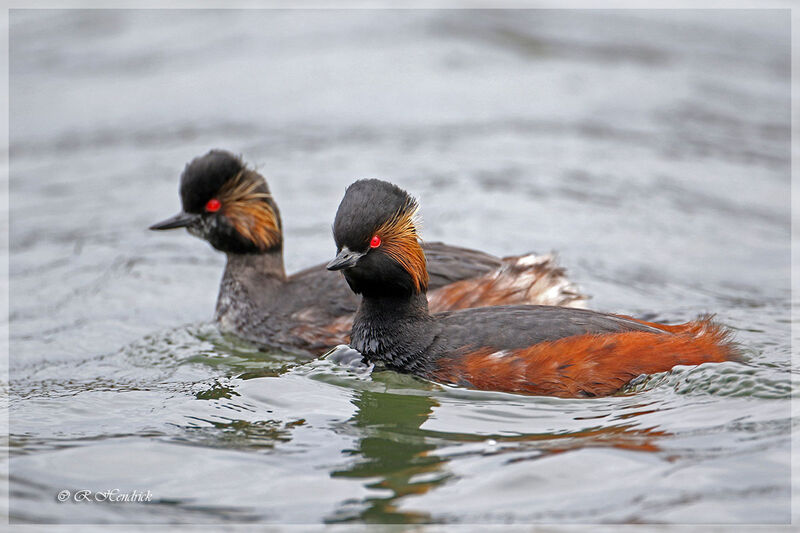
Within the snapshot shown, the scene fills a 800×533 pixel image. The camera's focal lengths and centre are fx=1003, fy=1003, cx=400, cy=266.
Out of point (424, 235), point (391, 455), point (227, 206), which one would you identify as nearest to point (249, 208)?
point (227, 206)

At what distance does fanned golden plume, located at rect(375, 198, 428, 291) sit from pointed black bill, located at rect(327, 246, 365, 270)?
205 millimetres

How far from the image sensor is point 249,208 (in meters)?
8.57

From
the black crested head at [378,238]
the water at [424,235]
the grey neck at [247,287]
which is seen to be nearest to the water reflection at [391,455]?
the water at [424,235]

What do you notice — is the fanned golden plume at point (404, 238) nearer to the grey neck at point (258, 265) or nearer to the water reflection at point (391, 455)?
the water reflection at point (391, 455)

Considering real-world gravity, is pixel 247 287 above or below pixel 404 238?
below

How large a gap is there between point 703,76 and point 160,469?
44.7ft

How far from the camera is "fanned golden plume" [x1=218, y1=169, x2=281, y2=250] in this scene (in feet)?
28.0

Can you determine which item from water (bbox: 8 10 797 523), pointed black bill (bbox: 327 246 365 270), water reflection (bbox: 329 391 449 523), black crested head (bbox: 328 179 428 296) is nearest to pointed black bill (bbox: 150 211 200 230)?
water (bbox: 8 10 797 523)

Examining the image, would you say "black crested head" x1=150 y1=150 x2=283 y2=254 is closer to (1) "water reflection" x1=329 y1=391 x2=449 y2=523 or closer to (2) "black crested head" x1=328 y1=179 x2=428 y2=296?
(2) "black crested head" x1=328 y1=179 x2=428 y2=296

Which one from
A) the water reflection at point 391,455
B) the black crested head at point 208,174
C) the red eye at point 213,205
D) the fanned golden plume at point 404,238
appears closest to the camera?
the water reflection at point 391,455

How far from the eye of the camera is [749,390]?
6074mm

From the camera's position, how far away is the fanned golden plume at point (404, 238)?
6.65 meters

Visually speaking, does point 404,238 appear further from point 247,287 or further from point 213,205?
point 213,205

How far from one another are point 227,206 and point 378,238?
7.78 ft
